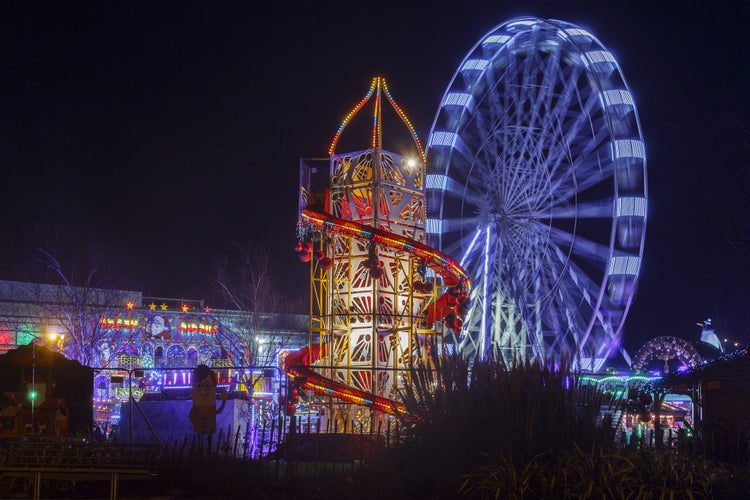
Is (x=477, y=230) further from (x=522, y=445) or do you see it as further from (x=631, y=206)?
(x=522, y=445)

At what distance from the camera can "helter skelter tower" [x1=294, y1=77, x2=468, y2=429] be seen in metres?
21.8

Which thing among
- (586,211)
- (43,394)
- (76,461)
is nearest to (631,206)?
(586,211)

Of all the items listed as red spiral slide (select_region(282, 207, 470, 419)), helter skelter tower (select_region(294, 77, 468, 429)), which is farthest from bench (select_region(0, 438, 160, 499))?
helter skelter tower (select_region(294, 77, 468, 429))

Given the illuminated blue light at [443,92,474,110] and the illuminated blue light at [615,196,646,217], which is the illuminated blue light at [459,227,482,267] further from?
the illuminated blue light at [443,92,474,110]

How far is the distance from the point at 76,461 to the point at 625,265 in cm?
2017

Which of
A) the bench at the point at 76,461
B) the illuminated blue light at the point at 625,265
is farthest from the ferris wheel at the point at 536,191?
the bench at the point at 76,461

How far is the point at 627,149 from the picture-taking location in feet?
90.7

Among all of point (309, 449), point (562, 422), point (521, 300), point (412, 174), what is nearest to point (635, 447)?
point (562, 422)

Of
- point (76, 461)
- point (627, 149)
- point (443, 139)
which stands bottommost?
point (76, 461)

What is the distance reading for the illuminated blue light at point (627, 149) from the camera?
27.6 m

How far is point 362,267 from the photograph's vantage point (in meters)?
22.3

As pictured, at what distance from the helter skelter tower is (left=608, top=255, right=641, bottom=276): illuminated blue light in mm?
6342

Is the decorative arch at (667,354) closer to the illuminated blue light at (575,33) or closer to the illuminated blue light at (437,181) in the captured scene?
the illuminated blue light at (437,181)

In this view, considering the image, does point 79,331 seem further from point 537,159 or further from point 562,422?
point 562,422
